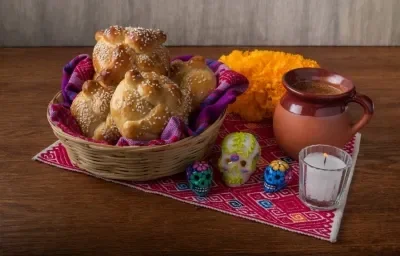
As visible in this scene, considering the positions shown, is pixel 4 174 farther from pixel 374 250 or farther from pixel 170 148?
pixel 374 250

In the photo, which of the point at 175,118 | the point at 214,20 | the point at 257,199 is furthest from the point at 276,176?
the point at 214,20

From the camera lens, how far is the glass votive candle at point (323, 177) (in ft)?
2.53

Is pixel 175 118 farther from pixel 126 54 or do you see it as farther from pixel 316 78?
pixel 316 78

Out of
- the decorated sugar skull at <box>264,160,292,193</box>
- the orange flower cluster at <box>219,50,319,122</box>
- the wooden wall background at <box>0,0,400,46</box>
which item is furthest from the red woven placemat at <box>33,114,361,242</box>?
the wooden wall background at <box>0,0,400,46</box>

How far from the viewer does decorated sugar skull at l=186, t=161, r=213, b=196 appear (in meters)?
0.81

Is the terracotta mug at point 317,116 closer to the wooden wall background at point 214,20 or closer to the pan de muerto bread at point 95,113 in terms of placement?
the pan de muerto bread at point 95,113

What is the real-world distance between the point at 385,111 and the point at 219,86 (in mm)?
383

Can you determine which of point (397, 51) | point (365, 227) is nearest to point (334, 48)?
point (397, 51)

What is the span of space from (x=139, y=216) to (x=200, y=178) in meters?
0.11

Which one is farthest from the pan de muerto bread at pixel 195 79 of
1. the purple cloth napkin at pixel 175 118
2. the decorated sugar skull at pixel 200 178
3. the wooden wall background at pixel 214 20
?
the wooden wall background at pixel 214 20

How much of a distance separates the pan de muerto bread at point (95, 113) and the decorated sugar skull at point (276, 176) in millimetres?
249

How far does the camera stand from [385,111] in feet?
3.60

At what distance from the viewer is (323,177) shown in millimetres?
772

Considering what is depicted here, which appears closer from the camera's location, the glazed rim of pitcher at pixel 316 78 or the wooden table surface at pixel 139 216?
the wooden table surface at pixel 139 216
